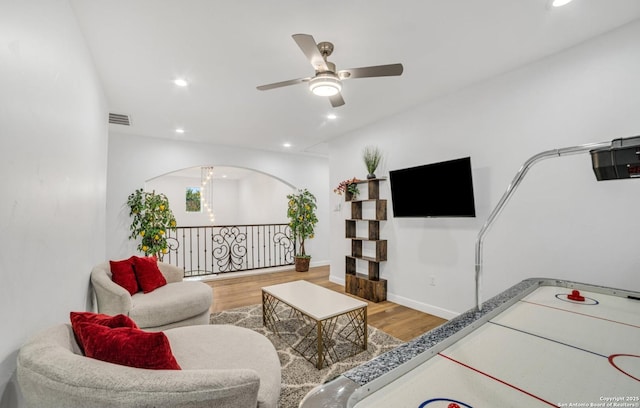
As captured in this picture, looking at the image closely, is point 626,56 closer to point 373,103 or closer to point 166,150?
point 373,103

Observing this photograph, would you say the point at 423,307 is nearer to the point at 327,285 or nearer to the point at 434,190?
the point at 434,190

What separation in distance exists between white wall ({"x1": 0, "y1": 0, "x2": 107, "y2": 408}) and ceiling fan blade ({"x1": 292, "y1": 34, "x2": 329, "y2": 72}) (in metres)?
1.29

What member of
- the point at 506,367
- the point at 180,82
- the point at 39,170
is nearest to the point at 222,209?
the point at 180,82

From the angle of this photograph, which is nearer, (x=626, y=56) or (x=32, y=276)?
(x=32, y=276)

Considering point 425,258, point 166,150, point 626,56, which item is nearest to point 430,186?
point 425,258

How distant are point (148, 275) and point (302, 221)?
3.56m

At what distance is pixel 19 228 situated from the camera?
46.6 inches

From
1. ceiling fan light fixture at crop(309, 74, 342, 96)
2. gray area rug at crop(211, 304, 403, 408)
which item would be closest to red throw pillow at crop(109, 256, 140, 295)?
gray area rug at crop(211, 304, 403, 408)

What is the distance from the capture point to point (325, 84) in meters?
2.13

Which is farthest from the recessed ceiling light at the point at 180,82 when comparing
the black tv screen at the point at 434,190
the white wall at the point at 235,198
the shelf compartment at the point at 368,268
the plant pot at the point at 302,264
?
the white wall at the point at 235,198

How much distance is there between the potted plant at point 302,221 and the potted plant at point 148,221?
2.50 metres

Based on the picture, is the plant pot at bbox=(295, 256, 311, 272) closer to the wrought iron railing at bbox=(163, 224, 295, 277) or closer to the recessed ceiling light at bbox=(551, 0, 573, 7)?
the wrought iron railing at bbox=(163, 224, 295, 277)

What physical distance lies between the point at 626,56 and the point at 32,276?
4.12m

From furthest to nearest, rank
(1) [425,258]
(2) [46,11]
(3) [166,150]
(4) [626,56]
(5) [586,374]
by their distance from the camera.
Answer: (3) [166,150] → (1) [425,258] → (4) [626,56] → (2) [46,11] → (5) [586,374]
